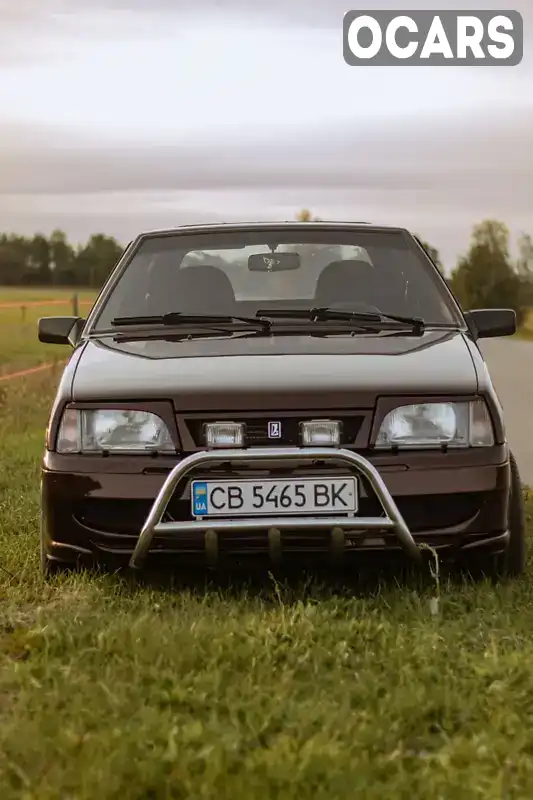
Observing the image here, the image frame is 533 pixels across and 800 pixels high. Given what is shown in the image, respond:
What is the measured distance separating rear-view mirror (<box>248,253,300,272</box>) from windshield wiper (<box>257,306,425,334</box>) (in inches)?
24.0

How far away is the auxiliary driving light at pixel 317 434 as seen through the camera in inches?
158

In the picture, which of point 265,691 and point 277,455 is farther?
point 277,455

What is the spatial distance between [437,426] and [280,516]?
2.19 feet

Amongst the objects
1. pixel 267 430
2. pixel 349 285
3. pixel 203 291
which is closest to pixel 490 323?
pixel 349 285

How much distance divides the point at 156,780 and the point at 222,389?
165cm

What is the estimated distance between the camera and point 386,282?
5.31m

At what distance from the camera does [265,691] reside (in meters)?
3.28

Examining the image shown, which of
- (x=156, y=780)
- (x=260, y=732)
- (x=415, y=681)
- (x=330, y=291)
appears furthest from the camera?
(x=330, y=291)

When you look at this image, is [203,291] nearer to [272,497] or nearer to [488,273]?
[272,497]

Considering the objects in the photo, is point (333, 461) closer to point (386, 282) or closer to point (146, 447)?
point (146, 447)

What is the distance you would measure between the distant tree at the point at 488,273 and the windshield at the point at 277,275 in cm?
7985

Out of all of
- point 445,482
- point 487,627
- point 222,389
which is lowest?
point 487,627

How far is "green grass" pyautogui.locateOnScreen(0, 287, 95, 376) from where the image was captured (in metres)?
18.4

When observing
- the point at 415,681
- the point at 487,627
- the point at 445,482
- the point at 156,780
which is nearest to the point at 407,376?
the point at 445,482
